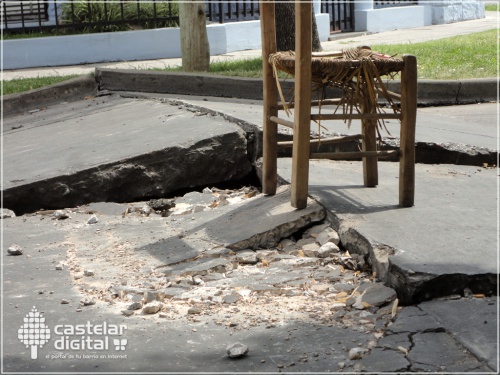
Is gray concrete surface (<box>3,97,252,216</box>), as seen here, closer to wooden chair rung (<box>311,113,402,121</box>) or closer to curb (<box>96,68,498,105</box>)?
curb (<box>96,68,498,105</box>)

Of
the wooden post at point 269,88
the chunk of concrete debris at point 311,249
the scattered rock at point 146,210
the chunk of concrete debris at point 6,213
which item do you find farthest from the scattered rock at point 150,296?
the chunk of concrete debris at point 6,213

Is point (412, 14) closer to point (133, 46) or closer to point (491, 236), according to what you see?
point (133, 46)

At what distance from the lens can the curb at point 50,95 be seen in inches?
324

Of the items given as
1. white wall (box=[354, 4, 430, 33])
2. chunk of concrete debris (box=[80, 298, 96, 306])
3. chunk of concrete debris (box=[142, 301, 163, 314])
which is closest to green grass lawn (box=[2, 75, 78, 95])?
chunk of concrete debris (box=[80, 298, 96, 306])

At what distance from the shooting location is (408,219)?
4027 mm

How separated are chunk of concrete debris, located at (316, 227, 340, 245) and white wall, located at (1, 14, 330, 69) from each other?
943cm

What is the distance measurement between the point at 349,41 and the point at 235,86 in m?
6.73

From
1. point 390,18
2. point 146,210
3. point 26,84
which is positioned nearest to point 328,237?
point 146,210

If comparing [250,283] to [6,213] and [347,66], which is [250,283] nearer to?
[347,66]

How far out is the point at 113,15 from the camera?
44.5 feet

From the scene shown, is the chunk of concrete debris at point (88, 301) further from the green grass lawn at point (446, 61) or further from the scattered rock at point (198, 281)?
the green grass lawn at point (446, 61)

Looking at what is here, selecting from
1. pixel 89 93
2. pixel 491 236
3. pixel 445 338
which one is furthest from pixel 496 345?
pixel 89 93

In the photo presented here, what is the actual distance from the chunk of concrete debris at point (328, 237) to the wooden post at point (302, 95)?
9.9 inches

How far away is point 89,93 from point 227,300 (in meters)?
5.34
